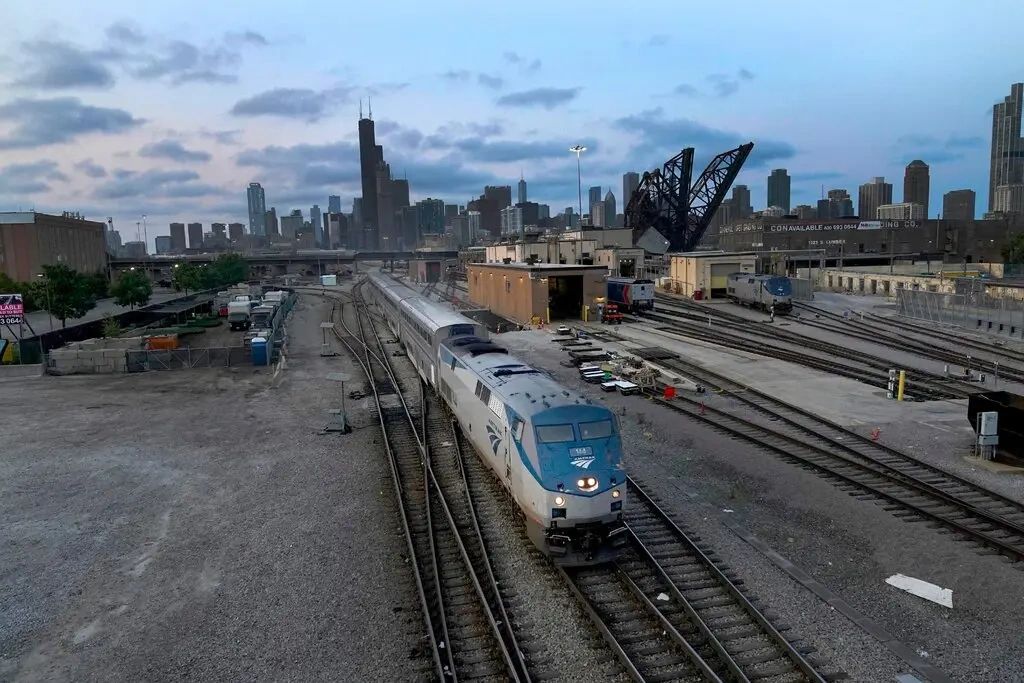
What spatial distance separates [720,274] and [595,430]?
57810 mm

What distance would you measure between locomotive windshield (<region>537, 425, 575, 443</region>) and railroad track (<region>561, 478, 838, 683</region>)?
8.65ft

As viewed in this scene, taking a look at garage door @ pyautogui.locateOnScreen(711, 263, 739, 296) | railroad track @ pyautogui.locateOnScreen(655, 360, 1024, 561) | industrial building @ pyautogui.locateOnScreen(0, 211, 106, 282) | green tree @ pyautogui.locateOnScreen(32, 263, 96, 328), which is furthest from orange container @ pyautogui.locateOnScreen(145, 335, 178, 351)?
industrial building @ pyautogui.locateOnScreen(0, 211, 106, 282)

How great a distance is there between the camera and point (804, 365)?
33.6 meters

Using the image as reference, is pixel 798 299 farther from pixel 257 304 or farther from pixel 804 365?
pixel 257 304

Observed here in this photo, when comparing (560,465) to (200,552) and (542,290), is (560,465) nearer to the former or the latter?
(200,552)

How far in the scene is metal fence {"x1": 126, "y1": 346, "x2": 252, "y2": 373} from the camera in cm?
3700

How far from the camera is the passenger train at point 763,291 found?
52969mm

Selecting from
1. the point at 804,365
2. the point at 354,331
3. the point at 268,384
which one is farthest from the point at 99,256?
the point at 804,365

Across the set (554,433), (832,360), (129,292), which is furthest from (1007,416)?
(129,292)

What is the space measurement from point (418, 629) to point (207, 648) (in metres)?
3.54

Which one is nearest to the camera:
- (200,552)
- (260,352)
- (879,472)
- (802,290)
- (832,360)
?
(200,552)

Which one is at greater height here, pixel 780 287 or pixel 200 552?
pixel 780 287

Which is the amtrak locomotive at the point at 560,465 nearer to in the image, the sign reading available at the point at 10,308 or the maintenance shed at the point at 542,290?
the sign reading available at the point at 10,308

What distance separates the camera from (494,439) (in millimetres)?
15469
